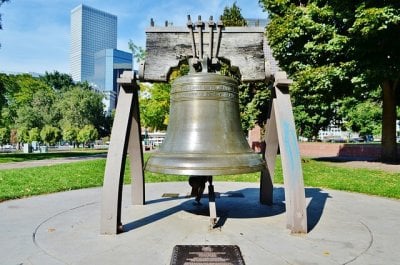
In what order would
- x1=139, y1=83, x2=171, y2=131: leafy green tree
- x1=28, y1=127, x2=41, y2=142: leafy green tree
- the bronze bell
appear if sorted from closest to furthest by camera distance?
the bronze bell, x1=139, y1=83, x2=171, y2=131: leafy green tree, x1=28, y1=127, x2=41, y2=142: leafy green tree

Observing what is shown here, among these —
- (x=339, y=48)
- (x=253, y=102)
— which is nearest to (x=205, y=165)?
(x=339, y=48)

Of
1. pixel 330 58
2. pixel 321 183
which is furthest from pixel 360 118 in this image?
pixel 321 183

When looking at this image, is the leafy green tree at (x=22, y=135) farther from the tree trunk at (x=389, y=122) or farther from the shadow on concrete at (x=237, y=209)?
the shadow on concrete at (x=237, y=209)

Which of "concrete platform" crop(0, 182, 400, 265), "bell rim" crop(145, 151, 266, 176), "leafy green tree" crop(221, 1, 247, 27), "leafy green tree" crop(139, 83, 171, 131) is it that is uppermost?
"leafy green tree" crop(221, 1, 247, 27)

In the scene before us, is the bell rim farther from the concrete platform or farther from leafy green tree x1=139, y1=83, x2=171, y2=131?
leafy green tree x1=139, y1=83, x2=171, y2=131

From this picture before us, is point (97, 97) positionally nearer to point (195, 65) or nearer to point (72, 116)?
point (72, 116)

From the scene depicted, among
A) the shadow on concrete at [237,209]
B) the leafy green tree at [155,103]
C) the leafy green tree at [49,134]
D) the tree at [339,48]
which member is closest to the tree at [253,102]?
the leafy green tree at [155,103]

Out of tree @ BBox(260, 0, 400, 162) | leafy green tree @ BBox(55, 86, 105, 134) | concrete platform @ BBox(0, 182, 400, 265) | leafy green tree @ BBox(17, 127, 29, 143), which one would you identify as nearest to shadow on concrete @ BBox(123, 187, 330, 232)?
concrete platform @ BBox(0, 182, 400, 265)

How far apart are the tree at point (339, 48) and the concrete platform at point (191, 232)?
8630 millimetres

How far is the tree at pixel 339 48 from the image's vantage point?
541 inches

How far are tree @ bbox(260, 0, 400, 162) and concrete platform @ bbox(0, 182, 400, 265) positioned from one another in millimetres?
8630

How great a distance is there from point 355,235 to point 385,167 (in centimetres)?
1227

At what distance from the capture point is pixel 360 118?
137 feet

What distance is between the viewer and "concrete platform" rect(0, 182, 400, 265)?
3.92 m
